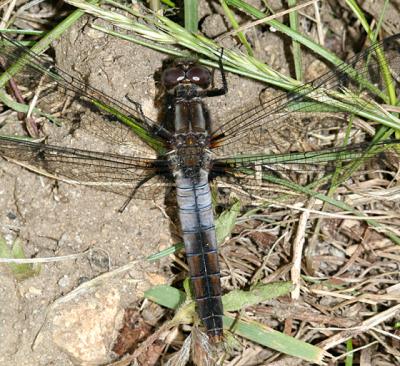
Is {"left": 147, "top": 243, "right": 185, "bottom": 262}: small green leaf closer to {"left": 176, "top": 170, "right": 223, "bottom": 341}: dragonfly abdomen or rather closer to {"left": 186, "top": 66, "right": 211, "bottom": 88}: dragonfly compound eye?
{"left": 176, "top": 170, "right": 223, "bottom": 341}: dragonfly abdomen

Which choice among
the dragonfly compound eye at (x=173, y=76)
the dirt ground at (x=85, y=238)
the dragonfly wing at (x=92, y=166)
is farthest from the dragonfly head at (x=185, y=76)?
the dragonfly wing at (x=92, y=166)

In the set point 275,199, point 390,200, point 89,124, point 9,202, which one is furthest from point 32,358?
point 390,200

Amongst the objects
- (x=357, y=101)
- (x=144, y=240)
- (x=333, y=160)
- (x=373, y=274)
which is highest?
(x=357, y=101)

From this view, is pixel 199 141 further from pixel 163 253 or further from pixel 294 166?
pixel 163 253

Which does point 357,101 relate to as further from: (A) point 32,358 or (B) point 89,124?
(A) point 32,358

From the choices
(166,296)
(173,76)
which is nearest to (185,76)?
(173,76)
